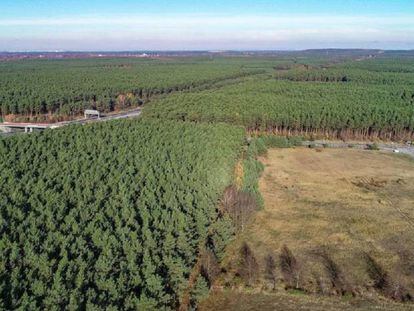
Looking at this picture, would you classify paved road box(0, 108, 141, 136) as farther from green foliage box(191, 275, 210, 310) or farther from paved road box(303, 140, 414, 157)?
green foliage box(191, 275, 210, 310)

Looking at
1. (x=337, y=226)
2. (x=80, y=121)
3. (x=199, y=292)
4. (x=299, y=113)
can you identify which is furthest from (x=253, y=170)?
(x=80, y=121)

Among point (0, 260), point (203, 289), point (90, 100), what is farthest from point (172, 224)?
point (90, 100)

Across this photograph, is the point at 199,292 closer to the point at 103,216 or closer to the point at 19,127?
the point at 103,216

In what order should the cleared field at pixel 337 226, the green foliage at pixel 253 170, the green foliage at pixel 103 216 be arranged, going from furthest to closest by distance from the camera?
the green foliage at pixel 253 170 → the cleared field at pixel 337 226 → the green foliage at pixel 103 216

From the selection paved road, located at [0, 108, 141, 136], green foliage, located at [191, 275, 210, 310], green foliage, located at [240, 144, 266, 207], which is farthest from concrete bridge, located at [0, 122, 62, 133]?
green foliage, located at [191, 275, 210, 310]

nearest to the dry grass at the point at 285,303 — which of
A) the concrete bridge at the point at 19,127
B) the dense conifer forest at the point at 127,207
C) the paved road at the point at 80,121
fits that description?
the dense conifer forest at the point at 127,207

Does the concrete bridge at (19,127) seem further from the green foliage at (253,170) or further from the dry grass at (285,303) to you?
the dry grass at (285,303)
